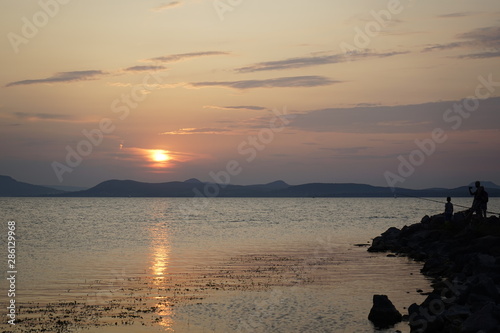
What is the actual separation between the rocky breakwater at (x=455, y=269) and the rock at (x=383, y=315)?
531mm

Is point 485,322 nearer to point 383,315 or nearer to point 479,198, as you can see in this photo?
point 383,315

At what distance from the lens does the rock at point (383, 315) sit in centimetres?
1927

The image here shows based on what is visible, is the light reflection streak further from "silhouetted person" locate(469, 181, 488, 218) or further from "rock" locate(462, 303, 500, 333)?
"silhouetted person" locate(469, 181, 488, 218)

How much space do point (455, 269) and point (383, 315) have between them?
11.2 metres

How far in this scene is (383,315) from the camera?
766 inches

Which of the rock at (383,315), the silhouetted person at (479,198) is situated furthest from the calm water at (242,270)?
the silhouetted person at (479,198)

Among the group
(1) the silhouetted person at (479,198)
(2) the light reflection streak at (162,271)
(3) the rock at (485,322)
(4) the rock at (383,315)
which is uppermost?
(1) the silhouetted person at (479,198)

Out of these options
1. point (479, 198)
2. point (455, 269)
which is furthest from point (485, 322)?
point (479, 198)

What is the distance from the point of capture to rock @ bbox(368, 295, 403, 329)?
758 inches

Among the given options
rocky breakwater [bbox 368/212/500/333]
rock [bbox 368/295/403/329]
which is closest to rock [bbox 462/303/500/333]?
rocky breakwater [bbox 368/212/500/333]

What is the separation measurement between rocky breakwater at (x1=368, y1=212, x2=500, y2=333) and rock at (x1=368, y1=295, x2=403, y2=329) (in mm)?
531

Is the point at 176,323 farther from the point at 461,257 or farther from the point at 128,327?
the point at 461,257

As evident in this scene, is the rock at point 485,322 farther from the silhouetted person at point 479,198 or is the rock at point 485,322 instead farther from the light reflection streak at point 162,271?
the silhouetted person at point 479,198

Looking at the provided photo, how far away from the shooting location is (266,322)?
19812mm
